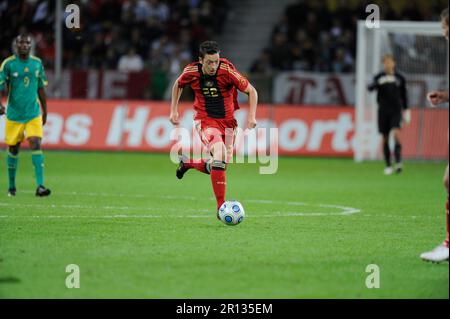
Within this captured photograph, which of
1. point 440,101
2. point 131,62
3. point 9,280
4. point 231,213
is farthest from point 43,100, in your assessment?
point 131,62

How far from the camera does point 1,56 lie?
26.4m

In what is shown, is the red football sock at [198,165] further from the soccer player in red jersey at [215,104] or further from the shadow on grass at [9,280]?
the shadow on grass at [9,280]

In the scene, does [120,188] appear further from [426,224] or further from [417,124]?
[417,124]

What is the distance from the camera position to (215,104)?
11719 millimetres

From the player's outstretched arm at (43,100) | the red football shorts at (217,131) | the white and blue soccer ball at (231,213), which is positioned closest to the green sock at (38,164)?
the player's outstretched arm at (43,100)

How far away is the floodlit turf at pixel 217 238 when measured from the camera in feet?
23.5

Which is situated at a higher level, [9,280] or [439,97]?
[439,97]

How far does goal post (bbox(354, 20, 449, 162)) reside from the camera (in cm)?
2345

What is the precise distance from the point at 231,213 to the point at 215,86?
5.58 feet

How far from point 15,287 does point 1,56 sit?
20.2 meters

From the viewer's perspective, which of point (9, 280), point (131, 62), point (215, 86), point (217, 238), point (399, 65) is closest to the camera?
point (9, 280)

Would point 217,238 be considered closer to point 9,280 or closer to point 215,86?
point 215,86

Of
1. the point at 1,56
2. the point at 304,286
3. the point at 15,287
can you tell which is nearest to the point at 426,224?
the point at 304,286

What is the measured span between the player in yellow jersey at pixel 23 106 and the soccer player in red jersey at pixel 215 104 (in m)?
3.21
